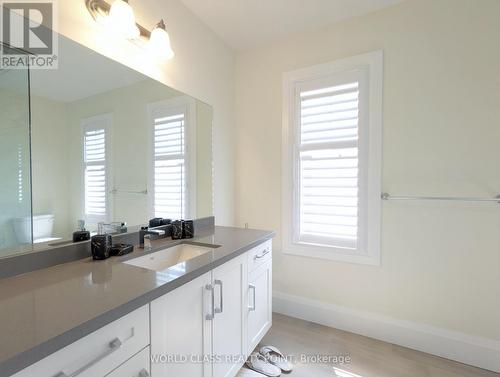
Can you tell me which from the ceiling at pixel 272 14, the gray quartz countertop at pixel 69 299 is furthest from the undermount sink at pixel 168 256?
the ceiling at pixel 272 14

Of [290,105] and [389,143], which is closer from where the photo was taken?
[389,143]

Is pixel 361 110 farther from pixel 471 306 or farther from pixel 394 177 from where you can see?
pixel 471 306

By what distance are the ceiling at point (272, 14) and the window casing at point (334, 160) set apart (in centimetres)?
35

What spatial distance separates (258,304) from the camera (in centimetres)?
171

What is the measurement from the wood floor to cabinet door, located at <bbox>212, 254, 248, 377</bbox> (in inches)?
19.2

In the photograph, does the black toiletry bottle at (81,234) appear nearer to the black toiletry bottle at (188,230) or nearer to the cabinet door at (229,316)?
the black toiletry bottle at (188,230)

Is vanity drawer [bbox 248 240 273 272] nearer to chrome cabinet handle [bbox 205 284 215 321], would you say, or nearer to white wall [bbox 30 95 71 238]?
chrome cabinet handle [bbox 205 284 215 321]

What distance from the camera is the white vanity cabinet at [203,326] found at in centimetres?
93

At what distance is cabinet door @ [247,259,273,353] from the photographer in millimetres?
1586

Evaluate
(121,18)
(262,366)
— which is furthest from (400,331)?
(121,18)

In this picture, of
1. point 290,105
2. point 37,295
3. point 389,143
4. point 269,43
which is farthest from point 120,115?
point 389,143

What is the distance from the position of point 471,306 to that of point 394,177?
1.00 m

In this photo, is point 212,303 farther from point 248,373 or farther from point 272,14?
point 272,14

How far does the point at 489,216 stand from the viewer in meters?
1.63
